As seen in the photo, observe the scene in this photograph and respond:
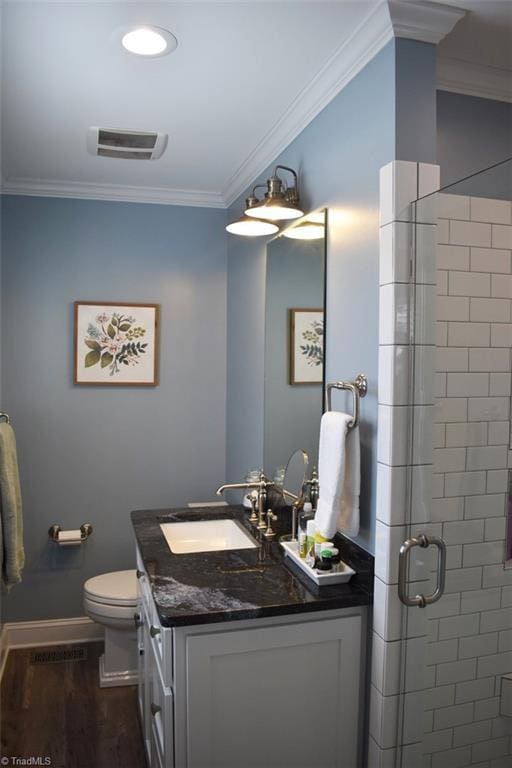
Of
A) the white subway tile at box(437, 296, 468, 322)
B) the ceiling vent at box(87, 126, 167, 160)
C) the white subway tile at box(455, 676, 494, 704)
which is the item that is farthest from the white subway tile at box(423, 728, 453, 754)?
the ceiling vent at box(87, 126, 167, 160)

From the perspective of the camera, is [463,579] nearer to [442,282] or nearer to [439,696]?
[439,696]

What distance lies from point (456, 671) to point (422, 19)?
5.73 feet

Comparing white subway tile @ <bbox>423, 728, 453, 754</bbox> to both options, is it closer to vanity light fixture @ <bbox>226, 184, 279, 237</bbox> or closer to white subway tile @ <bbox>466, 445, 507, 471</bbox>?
white subway tile @ <bbox>466, 445, 507, 471</bbox>

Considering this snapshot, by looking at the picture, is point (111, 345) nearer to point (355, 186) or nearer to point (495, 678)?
point (355, 186)

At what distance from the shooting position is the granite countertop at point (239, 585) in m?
1.68

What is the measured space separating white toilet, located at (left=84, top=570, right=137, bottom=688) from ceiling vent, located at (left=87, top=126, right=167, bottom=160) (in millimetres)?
2011

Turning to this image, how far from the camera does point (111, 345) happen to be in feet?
11.2

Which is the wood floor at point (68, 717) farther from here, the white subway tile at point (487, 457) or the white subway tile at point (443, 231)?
the white subway tile at point (443, 231)

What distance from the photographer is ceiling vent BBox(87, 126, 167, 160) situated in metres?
2.56

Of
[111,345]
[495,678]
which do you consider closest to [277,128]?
[111,345]

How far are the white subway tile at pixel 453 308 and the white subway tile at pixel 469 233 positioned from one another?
0.14 m

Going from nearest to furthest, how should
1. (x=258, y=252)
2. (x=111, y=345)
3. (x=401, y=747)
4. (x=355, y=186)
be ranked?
1. (x=401, y=747)
2. (x=355, y=186)
3. (x=258, y=252)
4. (x=111, y=345)

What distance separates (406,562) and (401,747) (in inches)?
21.2

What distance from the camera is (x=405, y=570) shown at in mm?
1695
